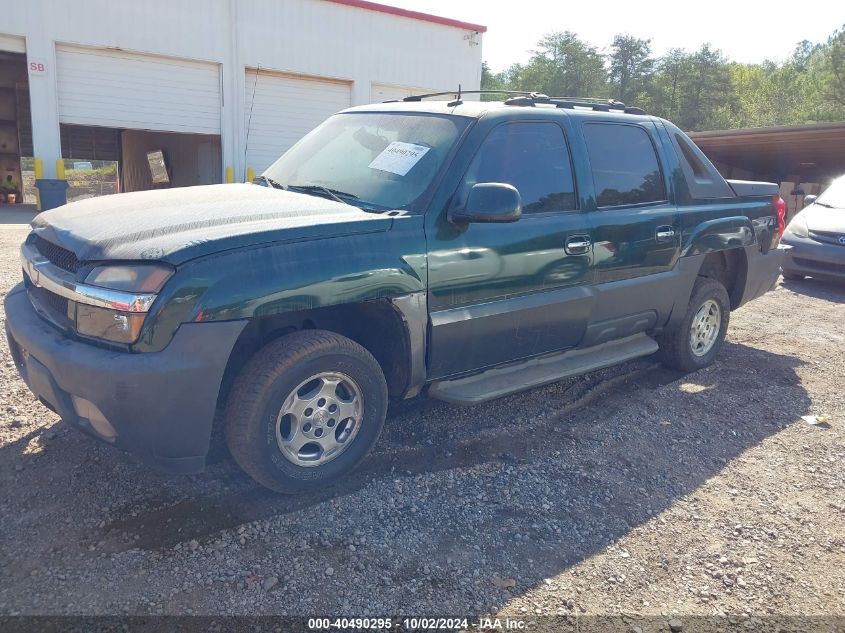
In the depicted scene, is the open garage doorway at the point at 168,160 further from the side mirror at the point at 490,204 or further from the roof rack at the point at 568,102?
the side mirror at the point at 490,204

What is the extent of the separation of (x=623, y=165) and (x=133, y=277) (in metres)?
3.23

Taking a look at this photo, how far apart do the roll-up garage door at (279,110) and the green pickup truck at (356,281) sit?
14.9m

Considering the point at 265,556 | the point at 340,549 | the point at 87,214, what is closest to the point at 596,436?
the point at 340,549

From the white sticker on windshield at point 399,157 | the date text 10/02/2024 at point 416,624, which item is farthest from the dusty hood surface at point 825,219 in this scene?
the date text 10/02/2024 at point 416,624

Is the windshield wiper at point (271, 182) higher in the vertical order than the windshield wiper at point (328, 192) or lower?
higher

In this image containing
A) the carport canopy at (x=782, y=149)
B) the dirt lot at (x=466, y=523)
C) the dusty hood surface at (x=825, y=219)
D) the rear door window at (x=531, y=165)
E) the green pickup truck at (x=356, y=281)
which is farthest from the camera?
the carport canopy at (x=782, y=149)

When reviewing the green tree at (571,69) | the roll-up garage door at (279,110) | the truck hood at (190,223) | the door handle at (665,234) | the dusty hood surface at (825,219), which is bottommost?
the dusty hood surface at (825,219)

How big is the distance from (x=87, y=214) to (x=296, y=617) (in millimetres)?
2224

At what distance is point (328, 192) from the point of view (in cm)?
375

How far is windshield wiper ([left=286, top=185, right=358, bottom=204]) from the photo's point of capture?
365 cm

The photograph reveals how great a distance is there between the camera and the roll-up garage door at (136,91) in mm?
15789

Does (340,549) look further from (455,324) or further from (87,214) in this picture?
(87,214)

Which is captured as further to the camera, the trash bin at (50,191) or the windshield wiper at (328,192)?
the trash bin at (50,191)

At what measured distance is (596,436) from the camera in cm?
412
